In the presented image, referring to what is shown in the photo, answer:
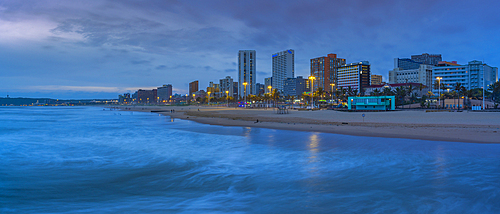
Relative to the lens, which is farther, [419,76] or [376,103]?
[419,76]

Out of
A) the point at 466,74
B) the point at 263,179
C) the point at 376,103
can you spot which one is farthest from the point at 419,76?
the point at 263,179

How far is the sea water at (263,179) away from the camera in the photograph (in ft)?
22.4

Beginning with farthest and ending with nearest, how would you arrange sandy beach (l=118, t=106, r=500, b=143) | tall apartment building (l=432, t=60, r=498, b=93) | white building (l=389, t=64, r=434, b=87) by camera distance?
white building (l=389, t=64, r=434, b=87) → tall apartment building (l=432, t=60, r=498, b=93) → sandy beach (l=118, t=106, r=500, b=143)

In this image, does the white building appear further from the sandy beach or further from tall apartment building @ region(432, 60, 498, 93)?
the sandy beach

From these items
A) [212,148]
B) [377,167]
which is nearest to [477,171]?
[377,167]

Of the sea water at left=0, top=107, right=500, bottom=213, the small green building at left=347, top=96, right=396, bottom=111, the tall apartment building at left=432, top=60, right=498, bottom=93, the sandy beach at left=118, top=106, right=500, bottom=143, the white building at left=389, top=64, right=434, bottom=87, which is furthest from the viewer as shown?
the white building at left=389, top=64, right=434, bottom=87

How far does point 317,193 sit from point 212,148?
30.1 ft

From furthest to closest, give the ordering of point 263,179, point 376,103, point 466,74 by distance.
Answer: point 466,74 < point 376,103 < point 263,179

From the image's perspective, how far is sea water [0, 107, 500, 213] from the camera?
682 centimetres

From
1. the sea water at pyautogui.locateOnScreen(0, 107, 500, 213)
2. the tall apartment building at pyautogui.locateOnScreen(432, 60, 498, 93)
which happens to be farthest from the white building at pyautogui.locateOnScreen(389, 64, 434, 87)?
the sea water at pyautogui.locateOnScreen(0, 107, 500, 213)

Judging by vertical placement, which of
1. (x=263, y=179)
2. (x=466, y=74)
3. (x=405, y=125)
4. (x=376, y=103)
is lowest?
(x=263, y=179)

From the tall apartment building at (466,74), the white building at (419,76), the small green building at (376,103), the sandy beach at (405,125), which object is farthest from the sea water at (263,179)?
the white building at (419,76)

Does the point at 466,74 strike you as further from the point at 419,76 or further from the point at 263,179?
the point at 263,179

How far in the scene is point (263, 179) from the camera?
9406mm
